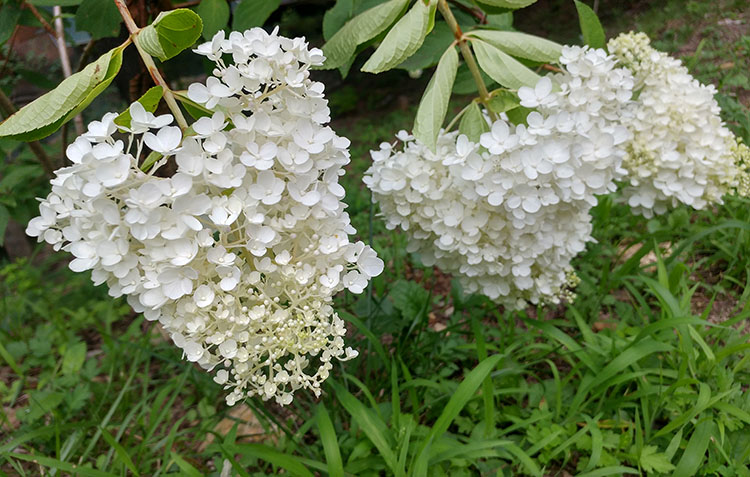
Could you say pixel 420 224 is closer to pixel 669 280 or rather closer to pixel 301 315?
pixel 301 315

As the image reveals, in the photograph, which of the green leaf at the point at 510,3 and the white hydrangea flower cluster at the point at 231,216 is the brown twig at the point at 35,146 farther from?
the green leaf at the point at 510,3

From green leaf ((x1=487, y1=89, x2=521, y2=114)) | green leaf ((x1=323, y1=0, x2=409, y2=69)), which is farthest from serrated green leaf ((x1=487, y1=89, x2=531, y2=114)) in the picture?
green leaf ((x1=323, y1=0, x2=409, y2=69))

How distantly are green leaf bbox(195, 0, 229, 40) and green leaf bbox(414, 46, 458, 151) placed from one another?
545 mm

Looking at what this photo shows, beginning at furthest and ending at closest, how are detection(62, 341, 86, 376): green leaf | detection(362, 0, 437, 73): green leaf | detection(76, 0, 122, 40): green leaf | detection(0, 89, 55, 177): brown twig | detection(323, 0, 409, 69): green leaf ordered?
detection(62, 341, 86, 376): green leaf < detection(0, 89, 55, 177): brown twig < detection(76, 0, 122, 40): green leaf < detection(323, 0, 409, 69): green leaf < detection(362, 0, 437, 73): green leaf

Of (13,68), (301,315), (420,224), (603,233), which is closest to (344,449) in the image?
(420,224)

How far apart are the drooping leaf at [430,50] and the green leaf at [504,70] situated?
219 mm

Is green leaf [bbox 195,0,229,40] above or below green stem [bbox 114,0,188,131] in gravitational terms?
below

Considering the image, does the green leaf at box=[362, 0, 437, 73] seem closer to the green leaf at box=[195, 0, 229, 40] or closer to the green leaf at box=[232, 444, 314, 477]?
the green leaf at box=[195, 0, 229, 40]

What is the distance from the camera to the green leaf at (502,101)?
3.69ft

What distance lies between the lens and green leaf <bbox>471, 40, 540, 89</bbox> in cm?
108

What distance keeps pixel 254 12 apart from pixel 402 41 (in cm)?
49

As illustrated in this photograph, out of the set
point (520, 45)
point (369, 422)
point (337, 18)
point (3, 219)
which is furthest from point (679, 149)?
point (3, 219)

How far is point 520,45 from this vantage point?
114 centimetres

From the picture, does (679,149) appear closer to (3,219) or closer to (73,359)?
(3,219)
